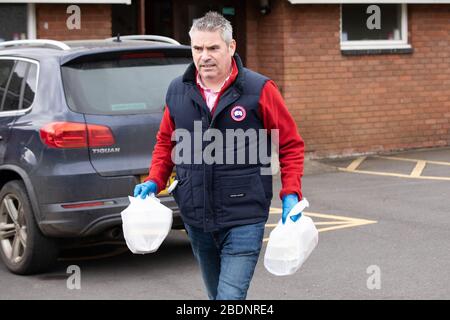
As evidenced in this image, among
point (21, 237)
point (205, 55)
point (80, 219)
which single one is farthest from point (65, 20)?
point (205, 55)

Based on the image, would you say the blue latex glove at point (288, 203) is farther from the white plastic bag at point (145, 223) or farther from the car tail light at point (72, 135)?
the car tail light at point (72, 135)

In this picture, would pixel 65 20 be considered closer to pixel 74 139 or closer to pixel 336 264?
pixel 74 139

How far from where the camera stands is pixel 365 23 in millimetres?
15797

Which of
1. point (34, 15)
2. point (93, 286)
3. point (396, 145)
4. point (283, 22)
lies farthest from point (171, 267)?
point (396, 145)

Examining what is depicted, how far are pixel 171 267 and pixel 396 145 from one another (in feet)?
27.5

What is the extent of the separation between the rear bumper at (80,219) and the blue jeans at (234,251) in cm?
243

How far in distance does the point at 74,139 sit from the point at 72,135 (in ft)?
0.11

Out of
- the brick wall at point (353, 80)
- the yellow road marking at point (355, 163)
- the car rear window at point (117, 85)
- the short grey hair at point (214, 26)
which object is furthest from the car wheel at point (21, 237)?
the brick wall at point (353, 80)

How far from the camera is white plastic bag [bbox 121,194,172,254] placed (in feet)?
17.3

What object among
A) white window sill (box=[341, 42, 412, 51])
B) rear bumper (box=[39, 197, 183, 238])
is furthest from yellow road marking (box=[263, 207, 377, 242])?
white window sill (box=[341, 42, 412, 51])

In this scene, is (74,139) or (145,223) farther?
(74,139)

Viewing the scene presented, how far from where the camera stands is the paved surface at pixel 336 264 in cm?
741

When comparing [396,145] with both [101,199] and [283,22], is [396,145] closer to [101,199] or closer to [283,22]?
[283,22]

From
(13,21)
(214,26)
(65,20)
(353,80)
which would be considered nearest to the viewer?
(214,26)
